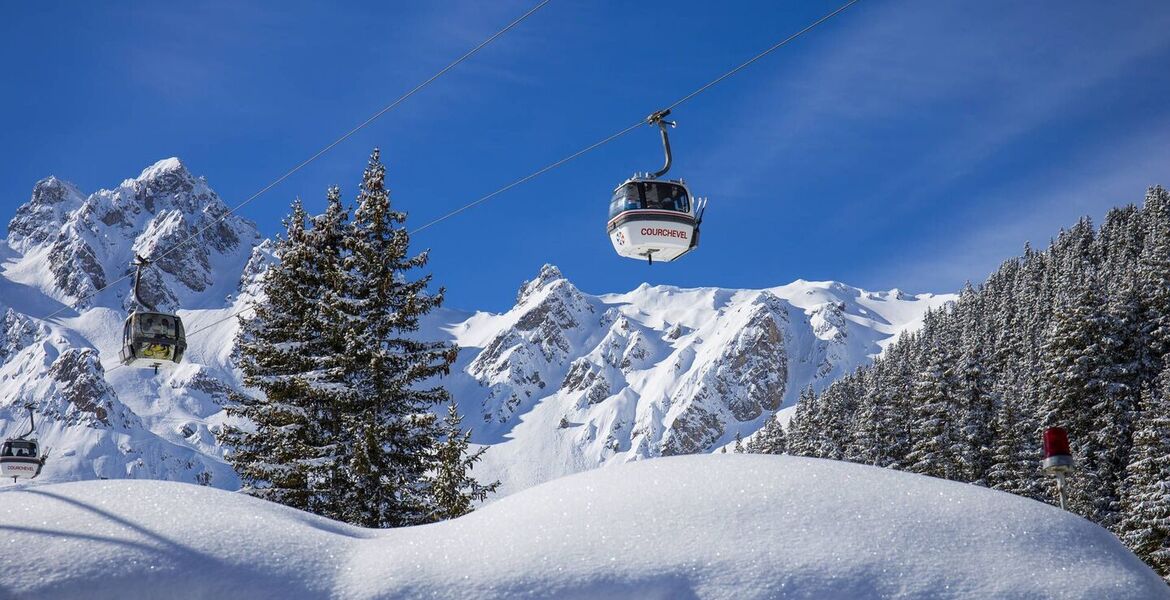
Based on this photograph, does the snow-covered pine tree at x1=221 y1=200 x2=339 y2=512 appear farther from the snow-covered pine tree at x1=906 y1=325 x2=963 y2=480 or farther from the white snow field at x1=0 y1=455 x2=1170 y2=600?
the snow-covered pine tree at x1=906 y1=325 x2=963 y2=480

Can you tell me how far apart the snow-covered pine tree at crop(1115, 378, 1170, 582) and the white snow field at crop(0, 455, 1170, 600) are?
28707 mm

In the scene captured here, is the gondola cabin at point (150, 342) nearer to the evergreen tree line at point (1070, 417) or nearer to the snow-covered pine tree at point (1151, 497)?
the evergreen tree line at point (1070, 417)

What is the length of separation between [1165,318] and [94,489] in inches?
2058

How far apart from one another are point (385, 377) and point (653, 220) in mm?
6992

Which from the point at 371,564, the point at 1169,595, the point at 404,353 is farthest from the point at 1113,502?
the point at 371,564

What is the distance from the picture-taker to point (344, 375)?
20.3m

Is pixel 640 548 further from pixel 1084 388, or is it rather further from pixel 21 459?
pixel 1084 388

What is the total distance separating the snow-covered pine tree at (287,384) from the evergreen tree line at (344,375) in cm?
3

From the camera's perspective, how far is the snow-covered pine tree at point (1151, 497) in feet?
108

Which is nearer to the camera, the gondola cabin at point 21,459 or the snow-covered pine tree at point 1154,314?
the gondola cabin at point 21,459

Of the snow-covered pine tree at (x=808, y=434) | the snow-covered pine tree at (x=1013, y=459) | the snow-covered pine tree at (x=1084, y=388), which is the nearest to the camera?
the snow-covered pine tree at (x=1013, y=459)

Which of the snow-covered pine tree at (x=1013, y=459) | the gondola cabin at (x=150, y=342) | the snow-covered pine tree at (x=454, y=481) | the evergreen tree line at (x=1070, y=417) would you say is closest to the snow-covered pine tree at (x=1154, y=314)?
the evergreen tree line at (x=1070, y=417)

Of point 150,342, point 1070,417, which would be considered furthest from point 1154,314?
point 150,342

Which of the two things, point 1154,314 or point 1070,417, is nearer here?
point 1070,417
